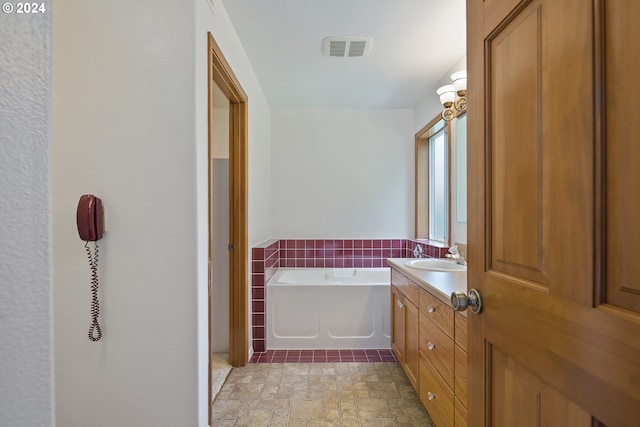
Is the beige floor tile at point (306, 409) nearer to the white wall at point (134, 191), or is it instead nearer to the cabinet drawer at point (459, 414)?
Result: the white wall at point (134, 191)

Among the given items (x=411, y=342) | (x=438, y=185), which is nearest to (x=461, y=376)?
(x=411, y=342)

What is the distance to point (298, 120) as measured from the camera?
3748mm

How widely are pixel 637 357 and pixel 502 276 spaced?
332 mm

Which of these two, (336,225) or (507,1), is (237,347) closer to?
(336,225)

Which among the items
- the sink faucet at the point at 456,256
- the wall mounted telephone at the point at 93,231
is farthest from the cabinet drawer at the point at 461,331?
the wall mounted telephone at the point at 93,231

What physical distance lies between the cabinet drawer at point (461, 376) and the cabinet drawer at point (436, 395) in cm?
9

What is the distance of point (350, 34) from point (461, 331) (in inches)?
77.8

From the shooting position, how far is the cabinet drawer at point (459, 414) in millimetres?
1335

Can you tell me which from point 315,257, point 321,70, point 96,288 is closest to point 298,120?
point 321,70

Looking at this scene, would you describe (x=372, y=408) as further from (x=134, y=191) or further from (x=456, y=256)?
(x=134, y=191)

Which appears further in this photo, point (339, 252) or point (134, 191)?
point (339, 252)

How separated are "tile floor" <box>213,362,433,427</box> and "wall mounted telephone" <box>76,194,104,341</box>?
934 mm

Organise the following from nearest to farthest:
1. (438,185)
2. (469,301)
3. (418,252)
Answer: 1. (469,301)
2. (418,252)
3. (438,185)

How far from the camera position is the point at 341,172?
12.3ft
